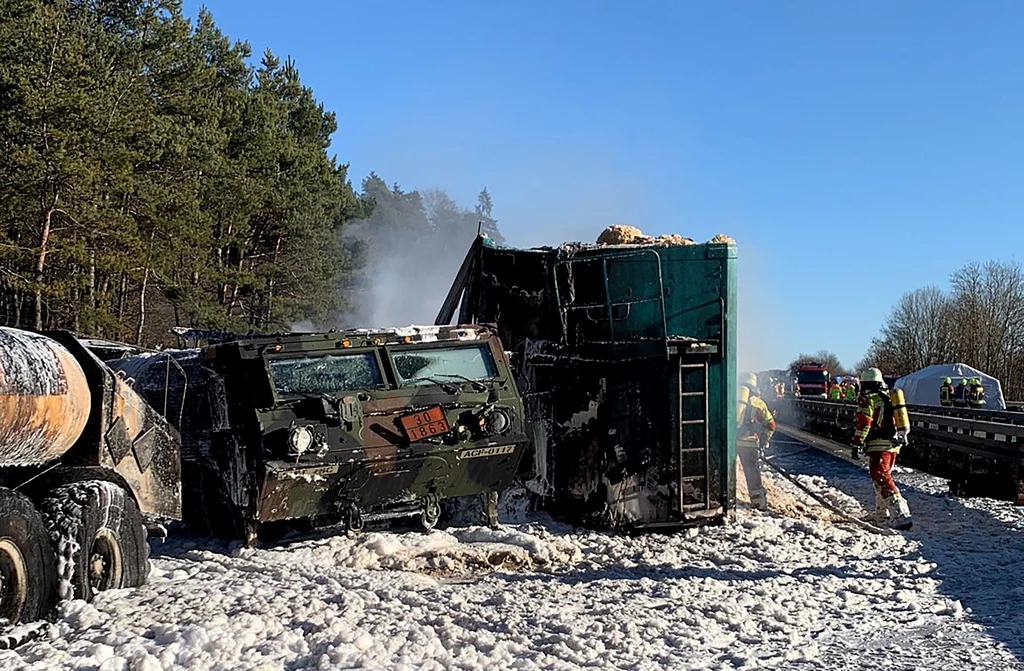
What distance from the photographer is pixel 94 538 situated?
606cm

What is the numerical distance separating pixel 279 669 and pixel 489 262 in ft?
20.9

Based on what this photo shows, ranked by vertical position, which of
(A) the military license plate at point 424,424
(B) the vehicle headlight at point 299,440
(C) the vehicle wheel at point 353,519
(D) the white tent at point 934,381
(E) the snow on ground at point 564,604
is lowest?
(E) the snow on ground at point 564,604

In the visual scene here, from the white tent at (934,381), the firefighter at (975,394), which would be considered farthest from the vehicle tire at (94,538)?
the white tent at (934,381)

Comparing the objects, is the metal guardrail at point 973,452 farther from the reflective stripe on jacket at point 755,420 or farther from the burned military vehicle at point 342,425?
the burned military vehicle at point 342,425

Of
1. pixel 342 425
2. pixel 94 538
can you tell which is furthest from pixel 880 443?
pixel 94 538

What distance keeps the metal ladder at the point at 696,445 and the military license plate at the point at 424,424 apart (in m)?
2.49

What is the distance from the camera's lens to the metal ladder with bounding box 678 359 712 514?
384 inches

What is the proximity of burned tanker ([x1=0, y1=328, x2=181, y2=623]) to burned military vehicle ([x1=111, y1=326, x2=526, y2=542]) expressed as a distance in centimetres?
92

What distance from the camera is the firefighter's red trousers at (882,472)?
1072 centimetres

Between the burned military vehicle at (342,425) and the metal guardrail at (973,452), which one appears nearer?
the burned military vehicle at (342,425)

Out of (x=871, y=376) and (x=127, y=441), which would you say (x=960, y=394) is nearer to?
(x=871, y=376)

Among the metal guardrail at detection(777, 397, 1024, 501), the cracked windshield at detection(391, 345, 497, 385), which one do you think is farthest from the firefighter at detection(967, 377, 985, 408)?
the cracked windshield at detection(391, 345, 497, 385)

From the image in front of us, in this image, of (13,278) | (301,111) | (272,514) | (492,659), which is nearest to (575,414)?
(272,514)

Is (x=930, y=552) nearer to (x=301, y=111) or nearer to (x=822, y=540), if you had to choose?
(x=822, y=540)
